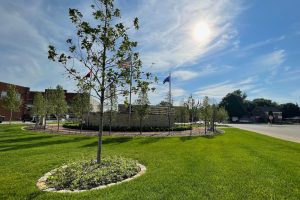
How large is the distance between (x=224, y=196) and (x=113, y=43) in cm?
663

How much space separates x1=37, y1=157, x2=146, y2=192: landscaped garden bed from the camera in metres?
7.69

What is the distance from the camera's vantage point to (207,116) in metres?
35.8

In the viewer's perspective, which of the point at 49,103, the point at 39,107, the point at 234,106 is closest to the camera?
the point at 39,107

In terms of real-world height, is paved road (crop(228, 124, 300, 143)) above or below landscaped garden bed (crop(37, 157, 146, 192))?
above

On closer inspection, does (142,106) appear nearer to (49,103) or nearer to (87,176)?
(49,103)

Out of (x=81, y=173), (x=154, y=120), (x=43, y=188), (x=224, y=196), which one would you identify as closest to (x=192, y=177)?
(x=224, y=196)

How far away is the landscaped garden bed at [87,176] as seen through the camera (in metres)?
7.69

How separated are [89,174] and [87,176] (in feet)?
0.87

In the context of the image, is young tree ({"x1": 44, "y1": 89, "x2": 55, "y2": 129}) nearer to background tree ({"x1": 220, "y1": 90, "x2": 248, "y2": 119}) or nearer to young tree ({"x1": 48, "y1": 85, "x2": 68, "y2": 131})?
young tree ({"x1": 48, "y1": 85, "x2": 68, "y2": 131})

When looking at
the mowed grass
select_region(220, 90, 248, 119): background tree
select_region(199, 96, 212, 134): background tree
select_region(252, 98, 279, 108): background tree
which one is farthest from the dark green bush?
select_region(252, 98, 279, 108): background tree

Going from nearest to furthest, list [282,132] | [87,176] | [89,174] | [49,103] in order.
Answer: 1. [87,176]
2. [89,174]
3. [49,103]
4. [282,132]

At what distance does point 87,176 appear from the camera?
27.0ft

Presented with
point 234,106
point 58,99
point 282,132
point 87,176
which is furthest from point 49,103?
point 234,106

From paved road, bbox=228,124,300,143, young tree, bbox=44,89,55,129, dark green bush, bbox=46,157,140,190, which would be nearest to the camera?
dark green bush, bbox=46,157,140,190
